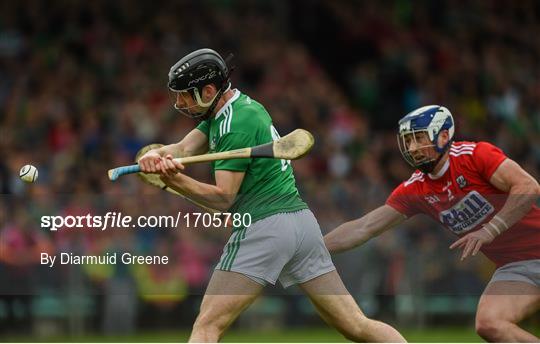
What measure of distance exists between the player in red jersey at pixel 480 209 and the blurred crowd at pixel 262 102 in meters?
2.28

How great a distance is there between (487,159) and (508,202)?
277 mm

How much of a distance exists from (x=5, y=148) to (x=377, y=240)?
3.98 m

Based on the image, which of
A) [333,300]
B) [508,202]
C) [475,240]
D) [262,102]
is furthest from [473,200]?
[262,102]

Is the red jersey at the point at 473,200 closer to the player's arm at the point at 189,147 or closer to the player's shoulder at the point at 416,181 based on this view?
the player's shoulder at the point at 416,181

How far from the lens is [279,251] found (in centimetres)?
699

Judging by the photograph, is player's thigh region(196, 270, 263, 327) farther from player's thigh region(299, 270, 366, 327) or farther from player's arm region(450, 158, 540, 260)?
player's arm region(450, 158, 540, 260)

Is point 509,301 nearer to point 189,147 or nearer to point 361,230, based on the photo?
point 361,230

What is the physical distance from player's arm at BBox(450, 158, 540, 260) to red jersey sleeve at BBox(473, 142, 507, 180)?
3cm

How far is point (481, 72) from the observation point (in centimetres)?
1589

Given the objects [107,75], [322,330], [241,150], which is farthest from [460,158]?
[107,75]

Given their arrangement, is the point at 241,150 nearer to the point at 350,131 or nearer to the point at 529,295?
the point at 529,295

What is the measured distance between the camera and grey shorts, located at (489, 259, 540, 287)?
7.58m

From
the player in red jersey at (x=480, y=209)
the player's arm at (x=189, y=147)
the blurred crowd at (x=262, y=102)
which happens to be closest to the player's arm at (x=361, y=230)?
the player in red jersey at (x=480, y=209)

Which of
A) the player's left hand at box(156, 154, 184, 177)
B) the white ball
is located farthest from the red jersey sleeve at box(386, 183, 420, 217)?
the white ball
